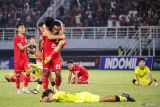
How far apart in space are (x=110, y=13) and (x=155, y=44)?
4.11 m

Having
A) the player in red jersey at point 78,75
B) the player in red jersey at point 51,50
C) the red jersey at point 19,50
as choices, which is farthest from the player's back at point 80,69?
the player in red jersey at point 51,50

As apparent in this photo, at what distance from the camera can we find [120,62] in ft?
132

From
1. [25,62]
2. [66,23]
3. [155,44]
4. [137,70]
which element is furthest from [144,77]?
[66,23]

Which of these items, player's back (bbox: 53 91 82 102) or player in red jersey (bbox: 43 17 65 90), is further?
player in red jersey (bbox: 43 17 65 90)

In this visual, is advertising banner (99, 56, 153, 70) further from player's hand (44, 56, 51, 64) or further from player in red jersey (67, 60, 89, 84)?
player's hand (44, 56, 51, 64)

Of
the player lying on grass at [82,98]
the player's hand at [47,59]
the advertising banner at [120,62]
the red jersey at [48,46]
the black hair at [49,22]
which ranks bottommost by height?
the advertising banner at [120,62]

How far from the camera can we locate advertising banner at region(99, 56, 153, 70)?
129ft

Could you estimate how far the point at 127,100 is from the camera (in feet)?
48.7

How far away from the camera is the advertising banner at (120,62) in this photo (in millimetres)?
39438

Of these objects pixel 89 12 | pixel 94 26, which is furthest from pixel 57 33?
pixel 89 12

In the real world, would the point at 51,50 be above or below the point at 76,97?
above

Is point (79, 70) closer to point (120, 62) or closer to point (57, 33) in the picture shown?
point (57, 33)

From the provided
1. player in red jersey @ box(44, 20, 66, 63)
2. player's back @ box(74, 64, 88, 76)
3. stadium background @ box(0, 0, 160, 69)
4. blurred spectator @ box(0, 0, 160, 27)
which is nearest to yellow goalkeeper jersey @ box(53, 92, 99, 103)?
player in red jersey @ box(44, 20, 66, 63)

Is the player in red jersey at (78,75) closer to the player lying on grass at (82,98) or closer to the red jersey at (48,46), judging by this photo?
the red jersey at (48,46)
